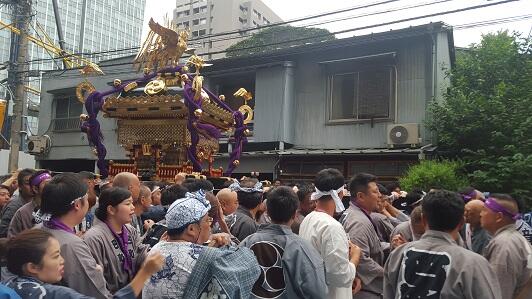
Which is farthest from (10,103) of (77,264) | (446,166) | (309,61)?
(77,264)

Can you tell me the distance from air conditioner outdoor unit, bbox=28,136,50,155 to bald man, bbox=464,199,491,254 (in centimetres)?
1820

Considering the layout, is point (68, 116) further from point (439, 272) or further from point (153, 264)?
point (439, 272)

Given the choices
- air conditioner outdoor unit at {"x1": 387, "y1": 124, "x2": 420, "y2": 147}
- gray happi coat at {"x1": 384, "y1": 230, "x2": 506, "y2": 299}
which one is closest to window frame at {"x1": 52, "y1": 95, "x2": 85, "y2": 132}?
air conditioner outdoor unit at {"x1": 387, "y1": 124, "x2": 420, "y2": 147}

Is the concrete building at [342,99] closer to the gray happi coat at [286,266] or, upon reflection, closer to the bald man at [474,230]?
the bald man at [474,230]

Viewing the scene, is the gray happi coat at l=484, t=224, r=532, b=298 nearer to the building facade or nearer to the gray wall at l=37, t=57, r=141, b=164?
the gray wall at l=37, t=57, r=141, b=164

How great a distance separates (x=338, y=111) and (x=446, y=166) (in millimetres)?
4369

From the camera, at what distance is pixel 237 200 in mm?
4629

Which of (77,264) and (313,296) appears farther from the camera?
(313,296)

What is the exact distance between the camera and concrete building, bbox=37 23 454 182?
12.0 metres

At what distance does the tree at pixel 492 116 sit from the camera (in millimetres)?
9719

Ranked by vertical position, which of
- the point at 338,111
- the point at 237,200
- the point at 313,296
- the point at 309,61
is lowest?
the point at 313,296

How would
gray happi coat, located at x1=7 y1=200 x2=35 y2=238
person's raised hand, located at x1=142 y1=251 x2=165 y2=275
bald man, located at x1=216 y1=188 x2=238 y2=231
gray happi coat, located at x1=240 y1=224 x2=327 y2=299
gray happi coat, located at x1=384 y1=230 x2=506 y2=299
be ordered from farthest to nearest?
bald man, located at x1=216 y1=188 x2=238 y2=231
gray happi coat, located at x1=7 y1=200 x2=35 y2=238
gray happi coat, located at x1=240 y1=224 x2=327 y2=299
gray happi coat, located at x1=384 y1=230 x2=506 y2=299
person's raised hand, located at x1=142 y1=251 x2=165 y2=275

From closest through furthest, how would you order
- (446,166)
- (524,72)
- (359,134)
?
(446,166)
(524,72)
(359,134)

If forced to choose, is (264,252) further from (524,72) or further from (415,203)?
(524,72)
